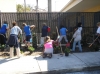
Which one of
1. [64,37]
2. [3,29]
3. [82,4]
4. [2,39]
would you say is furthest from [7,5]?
[64,37]

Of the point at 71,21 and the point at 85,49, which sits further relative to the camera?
the point at 71,21

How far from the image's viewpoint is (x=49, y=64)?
6922 millimetres

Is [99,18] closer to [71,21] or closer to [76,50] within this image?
[71,21]

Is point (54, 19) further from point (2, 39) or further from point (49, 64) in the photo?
point (49, 64)

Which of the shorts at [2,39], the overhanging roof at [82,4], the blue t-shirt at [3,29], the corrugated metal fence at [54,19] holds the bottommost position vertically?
the shorts at [2,39]

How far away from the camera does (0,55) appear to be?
852 cm

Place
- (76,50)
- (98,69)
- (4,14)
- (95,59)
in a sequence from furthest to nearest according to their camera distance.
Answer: (4,14) → (76,50) → (95,59) → (98,69)

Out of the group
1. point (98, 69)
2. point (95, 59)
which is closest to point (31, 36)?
point (95, 59)

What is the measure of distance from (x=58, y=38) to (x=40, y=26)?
5.28ft

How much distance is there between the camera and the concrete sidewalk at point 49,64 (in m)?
6.24

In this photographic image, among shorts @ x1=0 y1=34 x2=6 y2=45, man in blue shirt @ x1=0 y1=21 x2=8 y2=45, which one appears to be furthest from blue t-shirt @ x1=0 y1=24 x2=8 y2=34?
shorts @ x1=0 y1=34 x2=6 y2=45

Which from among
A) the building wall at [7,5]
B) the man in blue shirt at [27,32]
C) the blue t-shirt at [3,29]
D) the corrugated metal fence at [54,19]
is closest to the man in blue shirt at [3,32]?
the blue t-shirt at [3,29]

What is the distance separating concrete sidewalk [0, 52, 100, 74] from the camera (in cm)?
624

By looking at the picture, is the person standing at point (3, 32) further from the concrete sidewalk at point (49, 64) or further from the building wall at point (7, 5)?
the building wall at point (7, 5)
